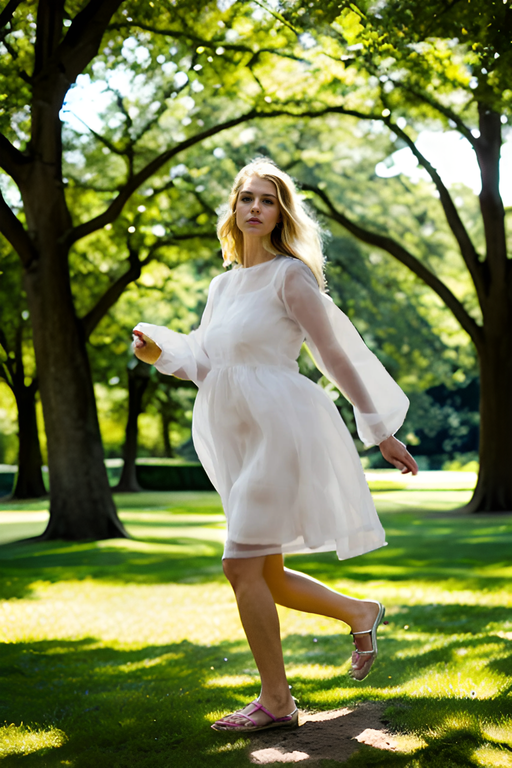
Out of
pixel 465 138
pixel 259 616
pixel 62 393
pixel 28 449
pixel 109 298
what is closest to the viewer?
pixel 259 616

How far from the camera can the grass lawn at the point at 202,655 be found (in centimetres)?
346

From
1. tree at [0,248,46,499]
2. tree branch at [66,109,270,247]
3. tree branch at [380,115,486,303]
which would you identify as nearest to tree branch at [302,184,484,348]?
tree branch at [380,115,486,303]

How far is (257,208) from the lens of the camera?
367 centimetres

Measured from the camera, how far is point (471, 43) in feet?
18.4

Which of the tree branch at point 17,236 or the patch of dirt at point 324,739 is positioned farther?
the tree branch at point 17,236

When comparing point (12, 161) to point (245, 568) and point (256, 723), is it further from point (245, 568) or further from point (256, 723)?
→ point (256, 723)

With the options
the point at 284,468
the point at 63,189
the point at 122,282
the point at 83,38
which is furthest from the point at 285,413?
the point at 122,282

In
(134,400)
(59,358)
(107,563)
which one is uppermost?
(134,400)

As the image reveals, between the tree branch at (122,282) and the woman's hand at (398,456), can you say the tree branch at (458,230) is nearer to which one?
the tree branch at (122,282)

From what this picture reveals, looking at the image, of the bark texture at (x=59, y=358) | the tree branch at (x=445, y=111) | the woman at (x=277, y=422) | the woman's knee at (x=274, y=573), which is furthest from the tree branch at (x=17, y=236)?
the woman's knee at (x=274, y=573)

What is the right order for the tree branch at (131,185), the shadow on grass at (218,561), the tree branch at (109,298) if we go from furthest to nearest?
the tree branch at (109,298), the tree branch at (131,185), the shadow on grass at (218,561)

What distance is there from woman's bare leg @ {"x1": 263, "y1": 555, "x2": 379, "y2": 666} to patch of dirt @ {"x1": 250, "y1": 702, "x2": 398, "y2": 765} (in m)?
0.26

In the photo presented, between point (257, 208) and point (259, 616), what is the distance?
1.67 m

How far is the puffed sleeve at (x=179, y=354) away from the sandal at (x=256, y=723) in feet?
4.51
